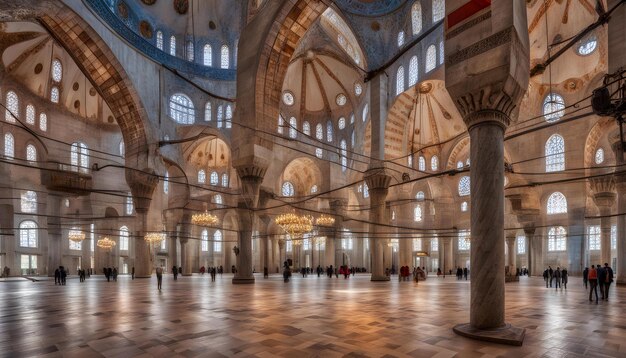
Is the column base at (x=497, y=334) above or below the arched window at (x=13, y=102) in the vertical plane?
below

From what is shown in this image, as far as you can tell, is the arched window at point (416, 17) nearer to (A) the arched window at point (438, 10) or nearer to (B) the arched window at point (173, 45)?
(A) the arched window at point (438, 10)

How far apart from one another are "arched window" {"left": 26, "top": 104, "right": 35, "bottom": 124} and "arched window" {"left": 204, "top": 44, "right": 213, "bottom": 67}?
34.7 feet

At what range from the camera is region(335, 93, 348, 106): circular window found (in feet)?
101

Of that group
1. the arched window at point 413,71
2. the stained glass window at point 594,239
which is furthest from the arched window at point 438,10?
the stained glass window at point 594,239

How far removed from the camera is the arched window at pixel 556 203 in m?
26.6

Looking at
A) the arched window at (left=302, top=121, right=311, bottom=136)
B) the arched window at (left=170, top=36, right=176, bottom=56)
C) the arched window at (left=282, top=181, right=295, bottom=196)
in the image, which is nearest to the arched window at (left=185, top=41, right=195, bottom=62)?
the arched window at (left=170, top=36, right=176, bottom=56)

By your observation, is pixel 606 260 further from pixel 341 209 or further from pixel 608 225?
pixel 341 209

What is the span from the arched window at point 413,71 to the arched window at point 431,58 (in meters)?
0.66

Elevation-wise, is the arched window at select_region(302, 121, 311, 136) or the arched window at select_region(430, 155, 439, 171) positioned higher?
the arched window at select_region(302, 121, 311, 136)

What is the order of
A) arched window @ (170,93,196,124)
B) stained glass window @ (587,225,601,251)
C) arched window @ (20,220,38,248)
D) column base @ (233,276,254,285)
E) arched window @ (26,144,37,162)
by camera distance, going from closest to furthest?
column base @ (233,276,254,285) < arched window @ (170,93,196,124) < arched window @ (26,144,37,162) < stained glass window @ (587,225,601,251) < arched window @ (20,220,38,248)

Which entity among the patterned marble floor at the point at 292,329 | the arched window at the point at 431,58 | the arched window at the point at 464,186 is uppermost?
the arched window at the point at 431,58

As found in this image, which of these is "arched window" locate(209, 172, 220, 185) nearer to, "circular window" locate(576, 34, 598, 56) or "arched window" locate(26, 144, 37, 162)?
"arched window" locate(26, 144, 37, 162)

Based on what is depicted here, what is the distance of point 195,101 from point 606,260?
23228 mm

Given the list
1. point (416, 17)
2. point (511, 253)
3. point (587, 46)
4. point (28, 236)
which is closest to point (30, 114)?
point (28, 236)
